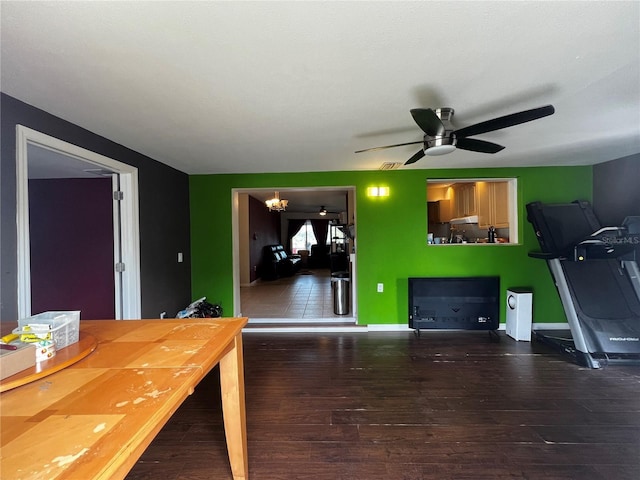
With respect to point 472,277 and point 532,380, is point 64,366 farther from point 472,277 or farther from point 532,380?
point 472,277

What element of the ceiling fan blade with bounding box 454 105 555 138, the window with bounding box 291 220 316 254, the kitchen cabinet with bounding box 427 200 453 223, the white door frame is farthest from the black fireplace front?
the window with bounding box 291 220 316 254

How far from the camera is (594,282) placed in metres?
3.06

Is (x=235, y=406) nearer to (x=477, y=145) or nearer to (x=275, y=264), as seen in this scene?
(x=477, y=145)

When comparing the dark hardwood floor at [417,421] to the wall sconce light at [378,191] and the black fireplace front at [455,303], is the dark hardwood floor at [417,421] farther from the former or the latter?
the wall sconce light at [378,191]

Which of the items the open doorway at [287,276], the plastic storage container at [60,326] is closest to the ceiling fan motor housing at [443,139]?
the open doorway at [287,276]

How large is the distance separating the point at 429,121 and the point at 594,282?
295 cm

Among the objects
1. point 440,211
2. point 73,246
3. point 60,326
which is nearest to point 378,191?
point 440,211

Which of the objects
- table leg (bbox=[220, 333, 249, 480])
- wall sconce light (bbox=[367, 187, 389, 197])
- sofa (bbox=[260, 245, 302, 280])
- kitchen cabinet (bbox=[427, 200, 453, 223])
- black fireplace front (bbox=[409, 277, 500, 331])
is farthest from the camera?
sofa (bbox=[260, 245, 302, 280])

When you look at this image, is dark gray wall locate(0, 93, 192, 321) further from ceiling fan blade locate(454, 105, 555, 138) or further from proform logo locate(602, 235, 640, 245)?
proform logo locate(602, 235, 640, 245)

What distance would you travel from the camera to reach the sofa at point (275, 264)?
818 centimetres

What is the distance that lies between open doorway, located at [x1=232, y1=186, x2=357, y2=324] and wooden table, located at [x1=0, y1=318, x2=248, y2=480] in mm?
2997

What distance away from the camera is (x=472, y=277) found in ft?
12.2

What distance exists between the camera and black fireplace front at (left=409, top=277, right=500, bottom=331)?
3600 mm

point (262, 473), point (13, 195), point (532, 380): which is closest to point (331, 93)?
point (13, 195)
